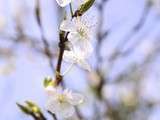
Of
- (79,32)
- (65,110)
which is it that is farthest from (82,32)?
(65,110)

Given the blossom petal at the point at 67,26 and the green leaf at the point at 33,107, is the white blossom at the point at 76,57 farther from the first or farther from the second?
the green leaf at the point at 33,107

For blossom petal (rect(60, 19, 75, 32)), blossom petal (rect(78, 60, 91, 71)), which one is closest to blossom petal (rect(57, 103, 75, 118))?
blossom petal (rect(78, 60, 91, 71))

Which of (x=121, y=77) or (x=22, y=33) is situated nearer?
(x=22, y=33)

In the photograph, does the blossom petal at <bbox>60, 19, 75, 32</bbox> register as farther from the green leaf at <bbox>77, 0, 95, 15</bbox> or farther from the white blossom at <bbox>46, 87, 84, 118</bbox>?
the white blossom at <bbox>46, 87, 84, 118</bbox>

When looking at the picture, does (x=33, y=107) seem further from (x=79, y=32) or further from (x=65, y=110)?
(x=79, y=32)

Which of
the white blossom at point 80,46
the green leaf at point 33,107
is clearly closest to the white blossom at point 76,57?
the white blossom at point 80,46

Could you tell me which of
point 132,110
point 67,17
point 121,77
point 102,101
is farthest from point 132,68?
point 67,17

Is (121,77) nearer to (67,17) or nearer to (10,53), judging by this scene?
(10,53)

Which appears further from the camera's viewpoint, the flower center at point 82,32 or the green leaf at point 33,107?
the green leaf at point 33,107
